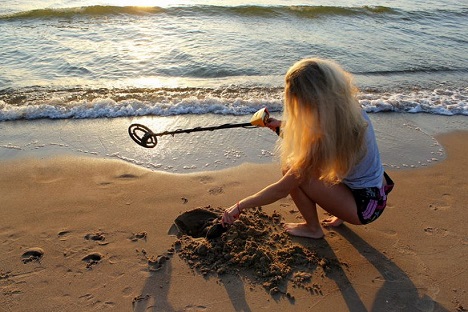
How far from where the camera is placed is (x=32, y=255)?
2.77m

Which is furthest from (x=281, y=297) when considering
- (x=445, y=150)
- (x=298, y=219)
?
(x=445, y=150)

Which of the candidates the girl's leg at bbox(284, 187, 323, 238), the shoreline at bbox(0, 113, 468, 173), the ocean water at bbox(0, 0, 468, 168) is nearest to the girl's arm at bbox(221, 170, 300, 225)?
the girl's leg at bbox(284, 187, 323, 238)

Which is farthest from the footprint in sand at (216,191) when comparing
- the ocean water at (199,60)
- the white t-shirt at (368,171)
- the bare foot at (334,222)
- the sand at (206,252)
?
the white t-shirt at (368,171)

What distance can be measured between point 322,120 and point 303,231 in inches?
39.0

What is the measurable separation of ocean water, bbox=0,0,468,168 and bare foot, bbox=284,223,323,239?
1.37 metres

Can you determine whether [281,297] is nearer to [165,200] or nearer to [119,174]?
[165,200]

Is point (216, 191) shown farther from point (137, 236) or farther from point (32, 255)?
point (32, 255)

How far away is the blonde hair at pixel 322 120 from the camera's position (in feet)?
7.50

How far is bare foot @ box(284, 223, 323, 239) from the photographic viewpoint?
2.96 m

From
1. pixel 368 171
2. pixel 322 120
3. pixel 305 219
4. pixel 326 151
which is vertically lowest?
→ pixel 305 219

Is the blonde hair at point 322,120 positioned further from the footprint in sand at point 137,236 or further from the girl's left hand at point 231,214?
the footprint in sand at point 137,236

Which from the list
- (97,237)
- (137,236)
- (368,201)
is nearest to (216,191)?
(137,236)

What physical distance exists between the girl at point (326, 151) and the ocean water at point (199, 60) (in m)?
1.58

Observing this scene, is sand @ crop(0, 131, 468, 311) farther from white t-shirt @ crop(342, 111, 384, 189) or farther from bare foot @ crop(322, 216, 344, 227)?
white t-shirt @ crop(342, 111, 384, 189)
